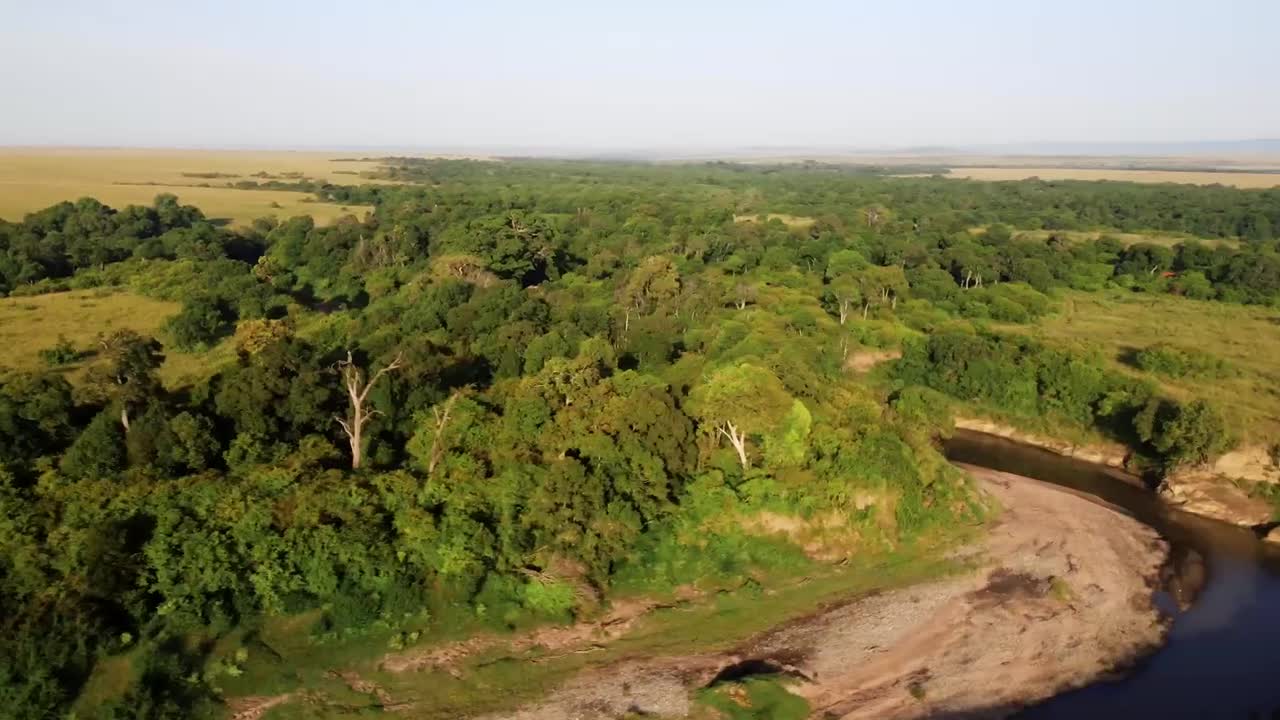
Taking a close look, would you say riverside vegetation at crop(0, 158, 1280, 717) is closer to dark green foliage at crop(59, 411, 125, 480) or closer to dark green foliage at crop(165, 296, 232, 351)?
dark green foliage at crop(59, 411, 125, 480)

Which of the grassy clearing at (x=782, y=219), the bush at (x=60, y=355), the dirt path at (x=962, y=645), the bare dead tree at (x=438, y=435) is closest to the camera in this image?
the dirt path at (x=962, y=645)

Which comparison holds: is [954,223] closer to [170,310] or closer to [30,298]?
[170,310]

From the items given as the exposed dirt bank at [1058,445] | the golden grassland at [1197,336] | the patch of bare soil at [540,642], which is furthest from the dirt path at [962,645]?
the golden grassland at [1197,336]

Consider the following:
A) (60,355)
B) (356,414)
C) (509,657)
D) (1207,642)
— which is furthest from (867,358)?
(60,355)

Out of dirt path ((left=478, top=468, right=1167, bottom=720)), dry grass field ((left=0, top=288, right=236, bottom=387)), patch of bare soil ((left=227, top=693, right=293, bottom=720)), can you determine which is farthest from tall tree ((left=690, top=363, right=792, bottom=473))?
dry grass field ((left=0, top=288, right=236, bottom=387))

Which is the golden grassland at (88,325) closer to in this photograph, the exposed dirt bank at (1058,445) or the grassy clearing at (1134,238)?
the exposed dirt bank at (1058,445)

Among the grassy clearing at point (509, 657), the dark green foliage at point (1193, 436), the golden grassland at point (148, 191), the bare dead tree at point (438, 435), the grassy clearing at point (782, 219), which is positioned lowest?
the grassy clearing at point (509, 657)

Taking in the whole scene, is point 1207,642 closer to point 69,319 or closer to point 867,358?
point 867,358
